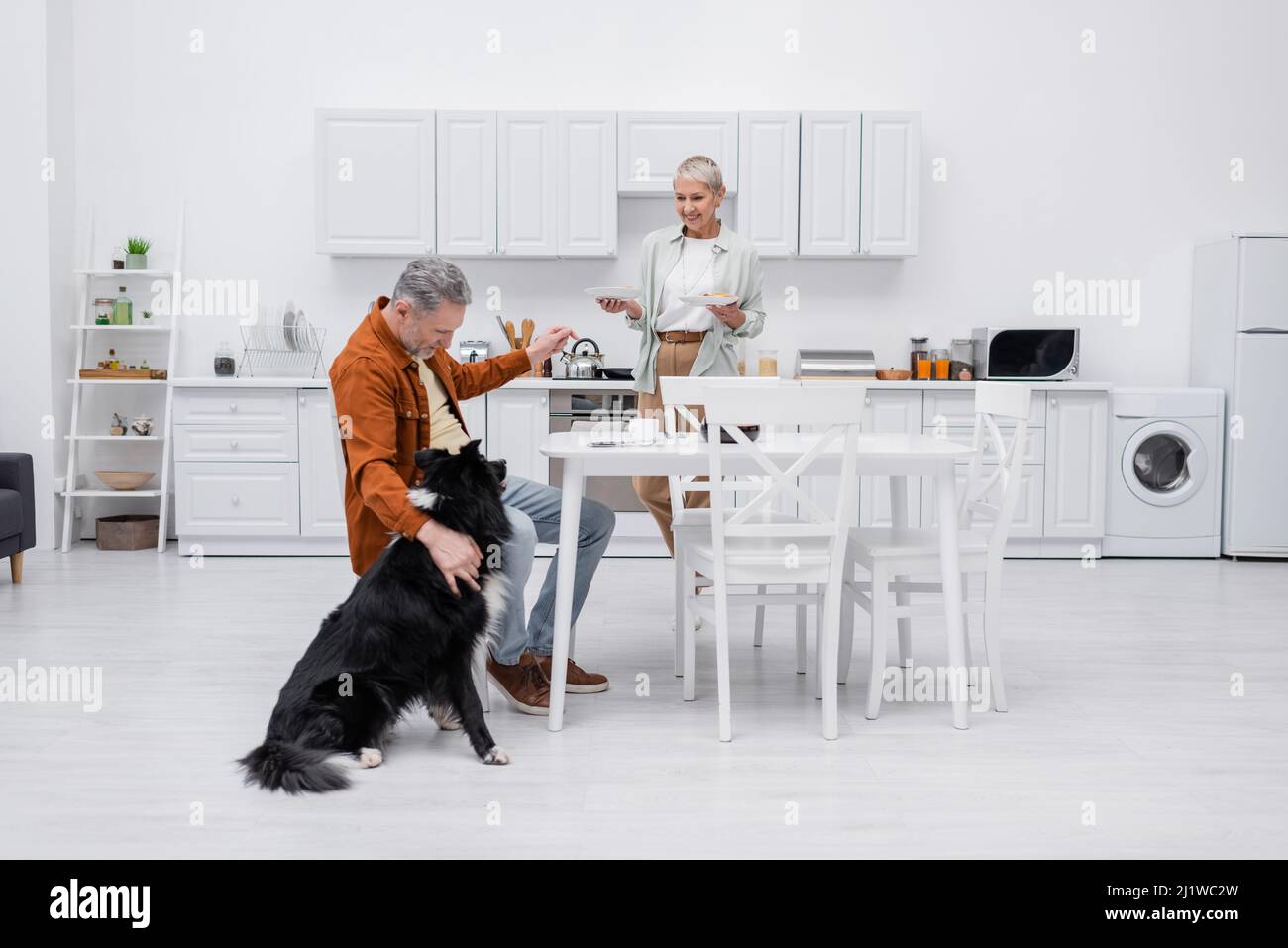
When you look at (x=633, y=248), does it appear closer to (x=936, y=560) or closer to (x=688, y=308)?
(x=688, y=308)

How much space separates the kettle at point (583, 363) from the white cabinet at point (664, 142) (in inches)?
33.4

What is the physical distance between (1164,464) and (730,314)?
3.00m

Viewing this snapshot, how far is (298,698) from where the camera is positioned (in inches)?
90.7

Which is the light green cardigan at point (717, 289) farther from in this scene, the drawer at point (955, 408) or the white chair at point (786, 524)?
the drawer at point (955, 408)

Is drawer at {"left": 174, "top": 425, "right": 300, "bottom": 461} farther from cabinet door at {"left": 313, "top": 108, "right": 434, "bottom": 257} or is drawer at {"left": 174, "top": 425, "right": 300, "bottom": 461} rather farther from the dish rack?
cabinet door at {"left": 313, "top": 108, "right": 434, "bottom": 257}

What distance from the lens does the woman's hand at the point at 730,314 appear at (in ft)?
11.6

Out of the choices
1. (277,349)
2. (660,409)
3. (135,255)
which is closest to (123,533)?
(277,349)

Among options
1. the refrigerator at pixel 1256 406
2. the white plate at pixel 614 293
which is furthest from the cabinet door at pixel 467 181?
the refrigerator at pixel 1256 406

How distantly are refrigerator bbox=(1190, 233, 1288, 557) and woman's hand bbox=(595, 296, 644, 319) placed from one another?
3.24 metres

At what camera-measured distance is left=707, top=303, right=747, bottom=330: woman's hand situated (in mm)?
3539

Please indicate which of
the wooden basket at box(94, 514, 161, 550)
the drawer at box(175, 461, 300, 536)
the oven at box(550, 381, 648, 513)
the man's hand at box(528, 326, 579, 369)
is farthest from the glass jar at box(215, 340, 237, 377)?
Answer: the man's hand at box(528, 326, 579, 369)

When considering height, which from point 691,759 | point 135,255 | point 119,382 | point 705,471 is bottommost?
point 691,759

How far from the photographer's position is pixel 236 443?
5242mm

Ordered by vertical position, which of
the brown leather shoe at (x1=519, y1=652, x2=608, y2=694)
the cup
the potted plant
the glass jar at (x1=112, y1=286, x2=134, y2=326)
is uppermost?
the potted plant
